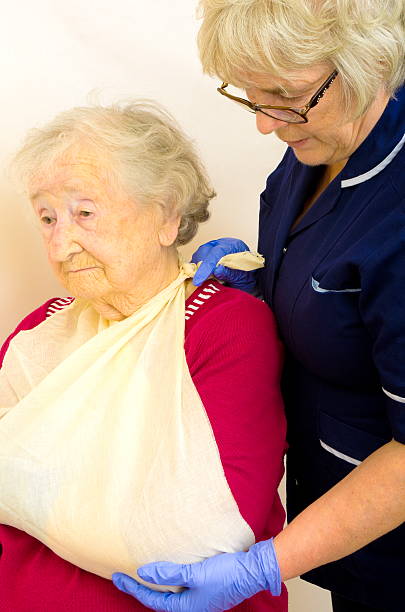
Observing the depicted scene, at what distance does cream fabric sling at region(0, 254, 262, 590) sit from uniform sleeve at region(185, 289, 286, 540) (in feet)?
0.10

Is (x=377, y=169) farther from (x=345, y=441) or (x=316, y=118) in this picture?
(x=345, y=441)

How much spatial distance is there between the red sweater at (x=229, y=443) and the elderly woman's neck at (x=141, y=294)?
0.12m

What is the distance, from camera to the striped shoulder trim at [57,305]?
1784 millimetres

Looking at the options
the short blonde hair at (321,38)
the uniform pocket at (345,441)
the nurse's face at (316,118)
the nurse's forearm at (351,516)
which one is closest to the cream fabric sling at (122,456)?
the nurse's forearm at (351,516)

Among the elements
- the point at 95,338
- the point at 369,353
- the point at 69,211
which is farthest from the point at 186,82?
the point at 369,353

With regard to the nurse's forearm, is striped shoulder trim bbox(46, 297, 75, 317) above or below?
above

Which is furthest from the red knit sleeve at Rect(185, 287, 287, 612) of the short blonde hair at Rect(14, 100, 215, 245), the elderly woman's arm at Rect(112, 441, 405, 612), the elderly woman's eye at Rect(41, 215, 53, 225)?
the elderly woman's eye at Rect(41, 215, 53, 225)

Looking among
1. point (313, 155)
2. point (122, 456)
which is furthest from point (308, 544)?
point (313, 155)

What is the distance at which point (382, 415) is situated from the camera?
1.32m

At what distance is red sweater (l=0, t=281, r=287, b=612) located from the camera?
1.32 meters

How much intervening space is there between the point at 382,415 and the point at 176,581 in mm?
465

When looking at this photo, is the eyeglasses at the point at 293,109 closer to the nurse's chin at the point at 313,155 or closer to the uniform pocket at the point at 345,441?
the nurse's chin at the point at 313,155

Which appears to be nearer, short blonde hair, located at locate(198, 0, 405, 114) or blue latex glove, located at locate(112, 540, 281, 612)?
short blonde hair, located at locate(198, 0, 405, 114)

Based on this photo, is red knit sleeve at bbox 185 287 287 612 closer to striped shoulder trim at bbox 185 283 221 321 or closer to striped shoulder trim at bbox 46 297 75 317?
striped shoulder trim at bbox 185 283 221 321
